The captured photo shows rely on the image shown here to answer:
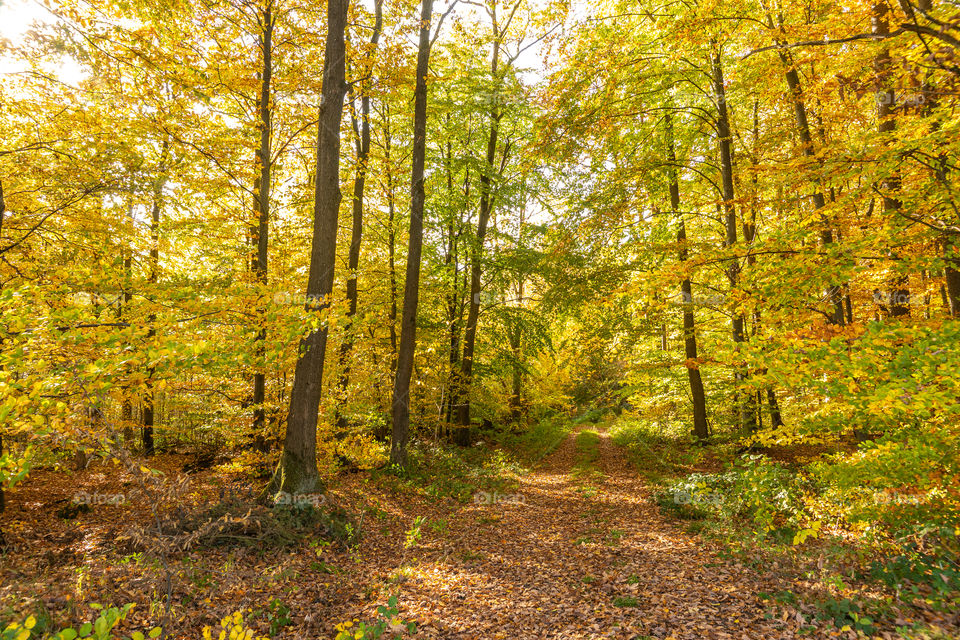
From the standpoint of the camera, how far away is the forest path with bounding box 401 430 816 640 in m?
4.60

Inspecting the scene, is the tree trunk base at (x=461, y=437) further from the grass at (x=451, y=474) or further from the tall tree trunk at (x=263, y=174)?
the tall tree trunk at (x=263, y=174)

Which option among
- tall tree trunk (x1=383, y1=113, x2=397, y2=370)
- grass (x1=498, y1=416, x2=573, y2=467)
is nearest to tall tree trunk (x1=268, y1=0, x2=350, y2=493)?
tall tree trunk (x1=383, y1=113, x2=397, y2=370)

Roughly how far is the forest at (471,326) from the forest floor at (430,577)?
0.19 feet

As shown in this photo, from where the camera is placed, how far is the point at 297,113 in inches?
426

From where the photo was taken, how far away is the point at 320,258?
26.1 feet

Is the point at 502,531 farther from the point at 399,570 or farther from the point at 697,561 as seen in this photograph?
the point at 697,561

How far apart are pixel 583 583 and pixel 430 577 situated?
2.12m

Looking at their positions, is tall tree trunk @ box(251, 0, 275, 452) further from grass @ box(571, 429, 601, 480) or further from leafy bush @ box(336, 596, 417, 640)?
grass @ box(571, 429, 601, 480)

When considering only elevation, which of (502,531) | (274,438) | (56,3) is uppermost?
(56,3)

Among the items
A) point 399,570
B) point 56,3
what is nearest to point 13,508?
point 399,570

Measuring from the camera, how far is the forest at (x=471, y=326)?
451 cm

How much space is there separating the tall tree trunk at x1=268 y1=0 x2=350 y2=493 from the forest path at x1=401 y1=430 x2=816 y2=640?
2971 mm

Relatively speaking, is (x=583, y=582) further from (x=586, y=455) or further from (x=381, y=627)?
(x=586, y=455)

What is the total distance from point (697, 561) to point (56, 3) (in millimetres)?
13475
